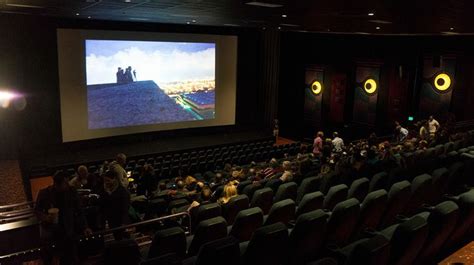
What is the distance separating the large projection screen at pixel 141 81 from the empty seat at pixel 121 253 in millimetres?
11308

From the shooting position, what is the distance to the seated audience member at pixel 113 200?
545 cm

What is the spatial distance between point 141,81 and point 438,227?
12.6 meters

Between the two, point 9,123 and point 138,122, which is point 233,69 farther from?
point 9,123

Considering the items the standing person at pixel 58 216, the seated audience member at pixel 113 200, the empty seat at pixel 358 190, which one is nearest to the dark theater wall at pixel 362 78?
the empty seat at pixel 358 190

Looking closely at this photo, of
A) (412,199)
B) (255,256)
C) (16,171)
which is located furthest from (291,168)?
(16,171)

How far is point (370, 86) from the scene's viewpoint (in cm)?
1728

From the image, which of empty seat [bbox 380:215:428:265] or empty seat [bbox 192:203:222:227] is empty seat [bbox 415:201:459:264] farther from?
empty seat [bbox 192:203:222:227]

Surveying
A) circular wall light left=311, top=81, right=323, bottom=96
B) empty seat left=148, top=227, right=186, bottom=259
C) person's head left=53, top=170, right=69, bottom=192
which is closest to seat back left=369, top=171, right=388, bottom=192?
empty seat left=148, top=227, right=186, bottom=259

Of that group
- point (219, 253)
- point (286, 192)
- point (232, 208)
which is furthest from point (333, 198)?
point (219, 253)

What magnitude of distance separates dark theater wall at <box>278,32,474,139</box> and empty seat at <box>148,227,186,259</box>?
12.0 m

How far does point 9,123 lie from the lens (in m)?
12.8

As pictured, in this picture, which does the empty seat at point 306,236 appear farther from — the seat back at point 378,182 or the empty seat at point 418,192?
the seat back at point 378,182

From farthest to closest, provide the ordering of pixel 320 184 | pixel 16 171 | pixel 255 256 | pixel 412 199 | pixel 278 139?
pixel 278 139 < pixel 16 171 < pixel 320 184 < pixel 412 199 < pixel 255 256

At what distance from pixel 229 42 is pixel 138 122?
495cm
